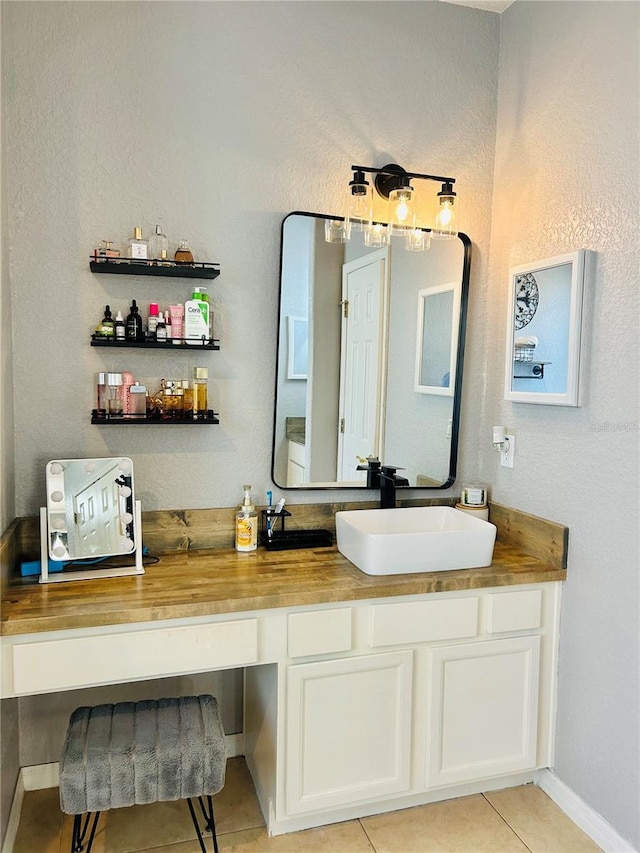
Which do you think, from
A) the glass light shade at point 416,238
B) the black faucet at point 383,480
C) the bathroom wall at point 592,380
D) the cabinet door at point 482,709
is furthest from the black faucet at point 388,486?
the glass light shade at point 416,238

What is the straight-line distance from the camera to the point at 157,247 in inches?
82.4

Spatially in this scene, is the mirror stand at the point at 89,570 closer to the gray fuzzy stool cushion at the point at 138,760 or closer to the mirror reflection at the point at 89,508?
the mirror reflection at the point at 89,508

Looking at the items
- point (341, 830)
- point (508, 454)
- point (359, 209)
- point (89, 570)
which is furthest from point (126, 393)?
point (341, 830)

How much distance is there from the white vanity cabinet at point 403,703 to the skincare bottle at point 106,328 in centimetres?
105

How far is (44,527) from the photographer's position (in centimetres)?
188

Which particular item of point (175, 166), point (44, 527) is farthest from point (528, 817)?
point (175, 166)

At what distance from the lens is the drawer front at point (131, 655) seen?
5.41ft

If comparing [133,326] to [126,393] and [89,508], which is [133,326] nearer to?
[126,393]

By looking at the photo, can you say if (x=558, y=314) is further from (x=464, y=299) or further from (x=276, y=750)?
(x=276, y=750)

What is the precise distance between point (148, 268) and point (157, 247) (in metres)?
0.10

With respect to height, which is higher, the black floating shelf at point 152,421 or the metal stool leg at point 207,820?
the black floating shelf at point 152,421

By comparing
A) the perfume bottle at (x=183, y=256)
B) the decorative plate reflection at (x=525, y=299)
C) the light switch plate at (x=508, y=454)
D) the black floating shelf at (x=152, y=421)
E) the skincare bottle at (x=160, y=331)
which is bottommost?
the light switch plate at (x=508, y=454)

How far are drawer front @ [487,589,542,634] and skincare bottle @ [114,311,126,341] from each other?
4.75ft

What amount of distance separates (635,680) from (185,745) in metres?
1.28
